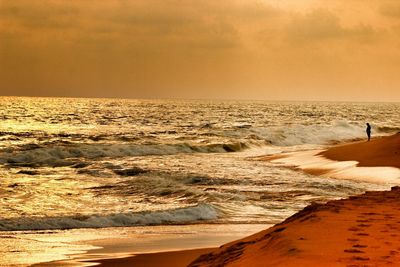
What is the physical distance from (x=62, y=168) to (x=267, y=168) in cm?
1270

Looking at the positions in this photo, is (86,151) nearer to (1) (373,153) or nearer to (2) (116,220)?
(1) (373,153)

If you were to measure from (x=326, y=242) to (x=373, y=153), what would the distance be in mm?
30468

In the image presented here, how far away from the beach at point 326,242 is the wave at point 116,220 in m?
5.13

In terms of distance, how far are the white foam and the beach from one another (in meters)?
16.6

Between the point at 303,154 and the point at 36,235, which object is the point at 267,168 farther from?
the point at 36,235

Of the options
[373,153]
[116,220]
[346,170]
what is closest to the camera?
[116,220]

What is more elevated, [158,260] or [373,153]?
[158,260]

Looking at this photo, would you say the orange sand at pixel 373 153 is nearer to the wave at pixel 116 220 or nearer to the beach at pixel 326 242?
the wave at pixel 116 220

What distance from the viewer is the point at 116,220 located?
18.3 metres

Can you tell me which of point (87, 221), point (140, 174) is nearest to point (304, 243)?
point (87, 221)

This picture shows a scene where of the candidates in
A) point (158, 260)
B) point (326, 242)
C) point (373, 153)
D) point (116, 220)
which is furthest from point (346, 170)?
point (326, 242)

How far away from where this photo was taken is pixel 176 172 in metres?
33.2

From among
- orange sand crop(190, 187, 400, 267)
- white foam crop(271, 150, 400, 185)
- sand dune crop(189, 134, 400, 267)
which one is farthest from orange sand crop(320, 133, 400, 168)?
orange sand crop(190, 187, 400, 267)

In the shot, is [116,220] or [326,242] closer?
[326,242]
